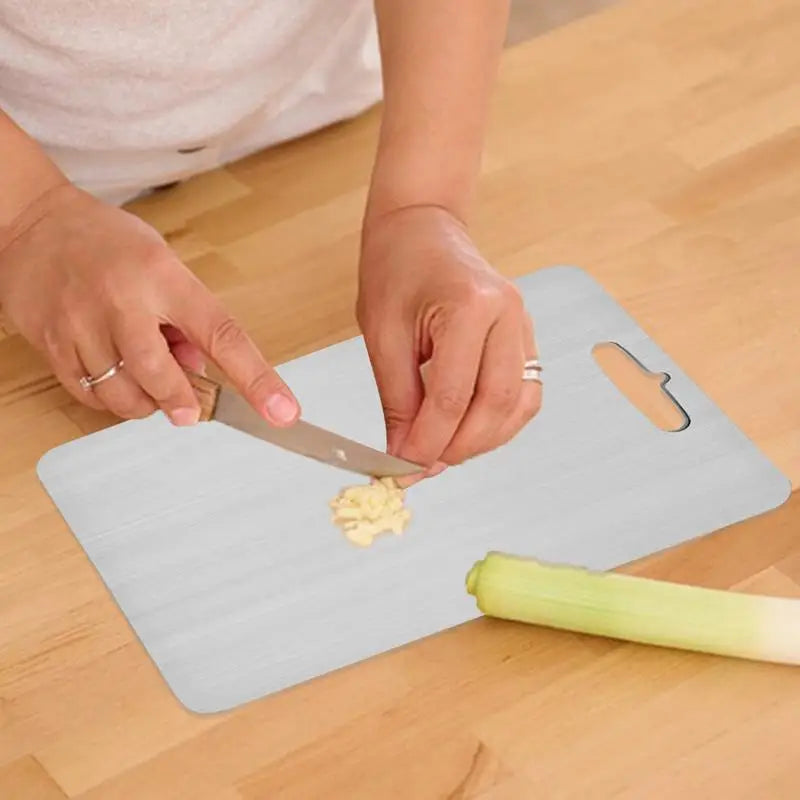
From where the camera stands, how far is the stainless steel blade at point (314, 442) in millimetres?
838

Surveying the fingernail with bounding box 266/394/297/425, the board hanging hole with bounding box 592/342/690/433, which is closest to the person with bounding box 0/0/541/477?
the fingernail with bounding box 266/394/297/425

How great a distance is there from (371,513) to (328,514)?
30mm

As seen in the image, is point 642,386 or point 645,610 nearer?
point 645,610

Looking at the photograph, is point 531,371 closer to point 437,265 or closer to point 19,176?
point 437,265

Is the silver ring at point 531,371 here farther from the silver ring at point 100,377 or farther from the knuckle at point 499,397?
the silver ring at point 100,377

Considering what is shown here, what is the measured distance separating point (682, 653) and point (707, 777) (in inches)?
3.1

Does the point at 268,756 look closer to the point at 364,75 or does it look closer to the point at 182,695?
the point at 182,695

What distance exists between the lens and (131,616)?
0.86m

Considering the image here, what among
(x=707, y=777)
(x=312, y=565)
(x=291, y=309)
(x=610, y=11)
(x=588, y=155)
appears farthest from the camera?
(x=610, y=11)

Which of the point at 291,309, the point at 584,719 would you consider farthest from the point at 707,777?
the point at 291,309

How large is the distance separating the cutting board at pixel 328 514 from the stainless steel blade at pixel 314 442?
0.13ft

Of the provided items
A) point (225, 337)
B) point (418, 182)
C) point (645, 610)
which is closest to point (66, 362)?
point (225, 337)

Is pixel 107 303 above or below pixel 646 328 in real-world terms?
above

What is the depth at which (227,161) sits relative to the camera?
1198 mm
